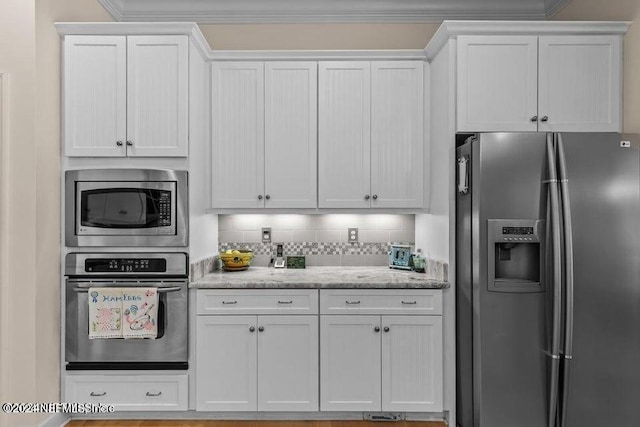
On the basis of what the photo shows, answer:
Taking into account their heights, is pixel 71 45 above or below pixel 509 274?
above

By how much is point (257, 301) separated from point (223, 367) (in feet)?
1.53

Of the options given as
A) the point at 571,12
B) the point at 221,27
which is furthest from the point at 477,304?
the point at 221,27

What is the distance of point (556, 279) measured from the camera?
Answer: 92.3 inches

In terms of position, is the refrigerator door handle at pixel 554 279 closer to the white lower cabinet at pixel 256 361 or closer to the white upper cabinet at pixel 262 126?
the white lower cabinet at pixel 256 361

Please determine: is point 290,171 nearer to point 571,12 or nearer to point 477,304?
point 477,304

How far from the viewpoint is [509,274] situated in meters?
2.43

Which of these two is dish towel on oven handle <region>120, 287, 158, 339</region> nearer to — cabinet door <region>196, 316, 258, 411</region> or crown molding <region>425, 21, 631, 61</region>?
cabinet door <region>196, 316, 258, 411</region>

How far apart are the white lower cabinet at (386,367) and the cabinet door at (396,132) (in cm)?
77

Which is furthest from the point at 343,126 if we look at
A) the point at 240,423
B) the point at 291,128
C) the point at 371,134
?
the point at 240,423

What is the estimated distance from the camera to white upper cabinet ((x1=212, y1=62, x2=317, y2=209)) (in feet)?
10.4

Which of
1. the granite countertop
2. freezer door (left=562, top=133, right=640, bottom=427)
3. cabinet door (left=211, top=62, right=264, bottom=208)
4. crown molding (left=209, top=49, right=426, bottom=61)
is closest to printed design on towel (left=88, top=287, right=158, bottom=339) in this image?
the granite countertop

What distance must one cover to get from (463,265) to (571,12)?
6.88 ft

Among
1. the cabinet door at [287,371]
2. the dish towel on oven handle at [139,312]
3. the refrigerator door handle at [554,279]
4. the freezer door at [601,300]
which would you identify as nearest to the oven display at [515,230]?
the refrigerator door handle at [554,279]

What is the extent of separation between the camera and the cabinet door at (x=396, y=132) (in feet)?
10.3
